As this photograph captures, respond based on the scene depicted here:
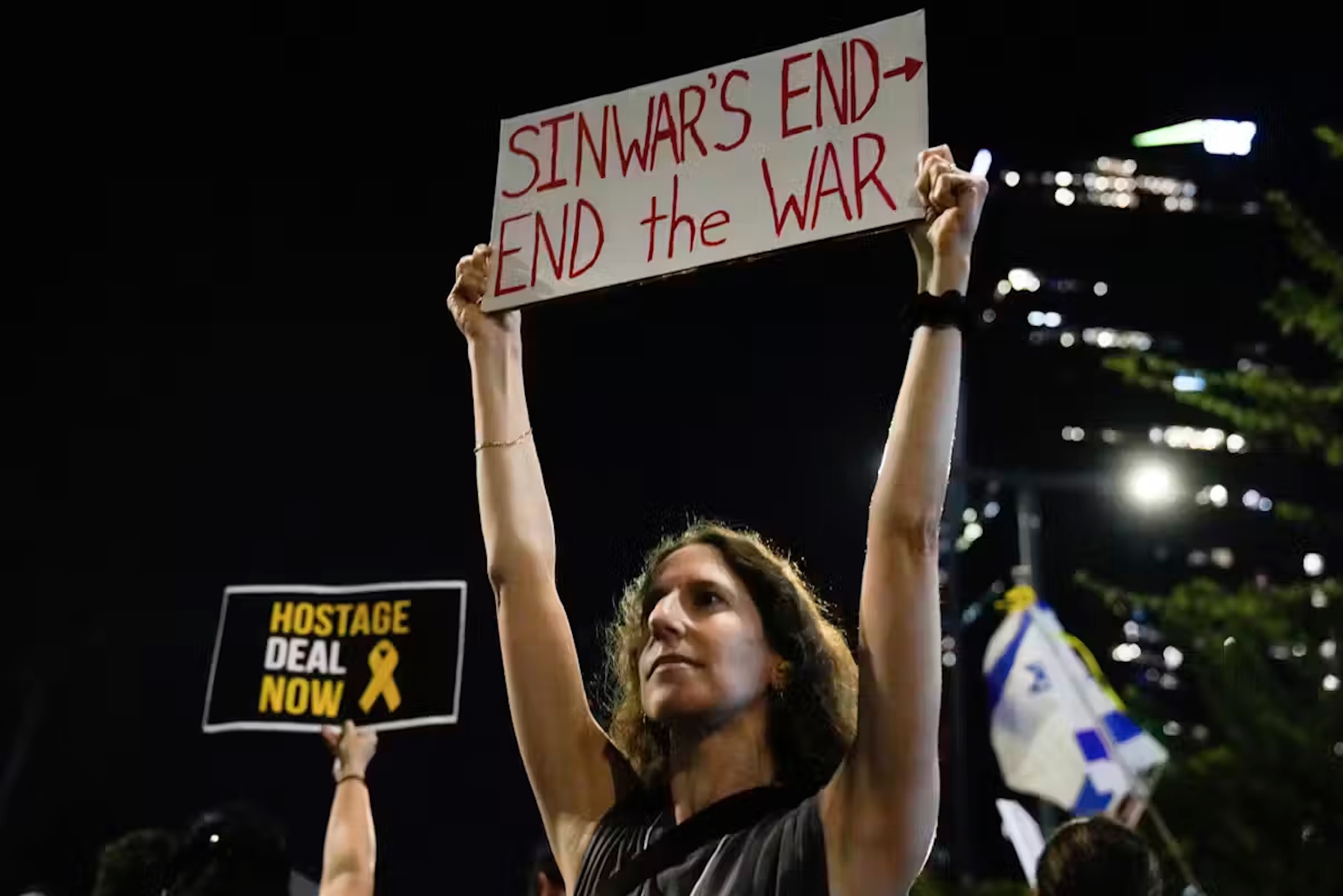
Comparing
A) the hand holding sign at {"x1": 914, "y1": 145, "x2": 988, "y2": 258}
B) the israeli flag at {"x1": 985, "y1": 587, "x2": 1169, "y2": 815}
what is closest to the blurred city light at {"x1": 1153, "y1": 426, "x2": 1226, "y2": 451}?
the israeli flag at {"x1": 985, "y1": 587, "x2": 1169, "y2": 815}

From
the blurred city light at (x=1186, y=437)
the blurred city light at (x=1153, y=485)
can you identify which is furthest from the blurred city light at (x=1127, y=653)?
the blurred city light at (x=1153, y=485)

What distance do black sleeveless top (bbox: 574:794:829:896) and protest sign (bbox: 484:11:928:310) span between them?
1.13 m

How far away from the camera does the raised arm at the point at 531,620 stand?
262 cm

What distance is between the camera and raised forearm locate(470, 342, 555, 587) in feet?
9.18

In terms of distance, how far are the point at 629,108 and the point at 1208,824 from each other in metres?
12.1

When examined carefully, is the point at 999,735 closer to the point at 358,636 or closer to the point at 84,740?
the point at 358,636

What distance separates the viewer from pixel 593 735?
2686 mm

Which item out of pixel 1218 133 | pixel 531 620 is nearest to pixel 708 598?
pixel 531 620

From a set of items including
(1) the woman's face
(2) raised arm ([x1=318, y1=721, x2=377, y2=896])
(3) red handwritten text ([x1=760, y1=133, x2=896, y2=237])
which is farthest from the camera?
(2) raised arm ([x1=318, y1=721, x2=377, y2=896])

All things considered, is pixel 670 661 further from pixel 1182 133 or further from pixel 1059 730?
pixel 1182 133

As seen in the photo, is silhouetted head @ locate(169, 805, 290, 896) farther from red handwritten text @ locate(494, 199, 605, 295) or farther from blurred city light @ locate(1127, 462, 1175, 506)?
blurred city light @ locate(1127, 462, 1175, 506)

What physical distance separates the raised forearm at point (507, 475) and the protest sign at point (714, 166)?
166mm

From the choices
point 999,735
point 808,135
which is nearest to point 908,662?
point 808,135

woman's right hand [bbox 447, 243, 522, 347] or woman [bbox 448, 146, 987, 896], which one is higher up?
woman's right hand [bbox 447, 243, 522, 347]
